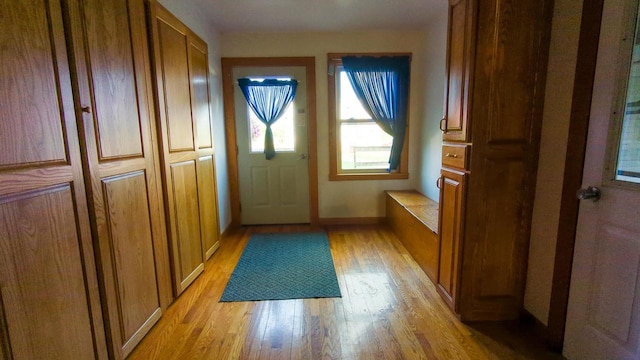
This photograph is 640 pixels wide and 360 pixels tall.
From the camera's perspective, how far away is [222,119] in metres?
3.38

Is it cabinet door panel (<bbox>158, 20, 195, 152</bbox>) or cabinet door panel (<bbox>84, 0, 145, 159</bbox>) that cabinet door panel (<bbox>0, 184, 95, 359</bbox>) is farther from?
cabinet door panel (<bbox>158, 20, 195, 152</bbox>)

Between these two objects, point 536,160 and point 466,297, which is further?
point 466,297

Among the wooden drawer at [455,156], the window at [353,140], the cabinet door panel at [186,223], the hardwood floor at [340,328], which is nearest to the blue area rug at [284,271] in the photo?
the hardwood floor at [340,328]

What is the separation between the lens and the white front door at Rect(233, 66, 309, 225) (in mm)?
3473

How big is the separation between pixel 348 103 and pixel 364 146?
568 millimetres

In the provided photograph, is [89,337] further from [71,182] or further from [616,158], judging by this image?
[616,158]

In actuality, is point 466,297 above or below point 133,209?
below

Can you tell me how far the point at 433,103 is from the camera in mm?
3125

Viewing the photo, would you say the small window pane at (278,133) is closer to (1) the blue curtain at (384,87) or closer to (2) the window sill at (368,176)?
(2) the window sill at (368,176)

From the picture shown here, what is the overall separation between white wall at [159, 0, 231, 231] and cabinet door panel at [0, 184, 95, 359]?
188 cm

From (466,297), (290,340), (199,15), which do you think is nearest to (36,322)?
(290,340)

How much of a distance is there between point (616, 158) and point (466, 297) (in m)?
1.05

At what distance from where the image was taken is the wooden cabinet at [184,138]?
1922 mm

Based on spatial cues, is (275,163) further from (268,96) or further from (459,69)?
(459,69)
